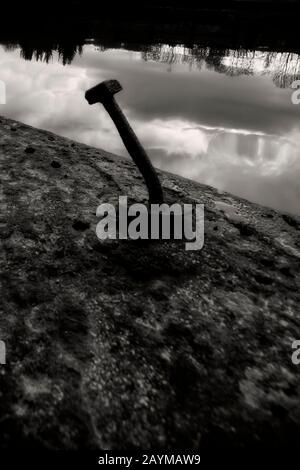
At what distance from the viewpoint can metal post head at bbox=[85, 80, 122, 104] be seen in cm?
194

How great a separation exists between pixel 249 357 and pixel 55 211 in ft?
4.33

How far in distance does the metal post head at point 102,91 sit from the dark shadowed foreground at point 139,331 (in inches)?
25.1

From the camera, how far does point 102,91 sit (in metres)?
1.95

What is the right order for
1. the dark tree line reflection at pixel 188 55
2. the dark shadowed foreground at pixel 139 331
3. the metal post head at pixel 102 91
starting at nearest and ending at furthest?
the dark shadowed foreground at pixel 139 331
the metal post head at pixel 102 91
the dark tree line reflection at pixel 188 55

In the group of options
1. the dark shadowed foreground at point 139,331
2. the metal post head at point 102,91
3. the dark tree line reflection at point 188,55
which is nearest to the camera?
the dark shadowed foreground at point 139,331

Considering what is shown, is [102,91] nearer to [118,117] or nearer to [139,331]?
[118,117]

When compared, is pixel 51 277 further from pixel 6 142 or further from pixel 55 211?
pixel 6 142

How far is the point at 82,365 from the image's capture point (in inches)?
52.4

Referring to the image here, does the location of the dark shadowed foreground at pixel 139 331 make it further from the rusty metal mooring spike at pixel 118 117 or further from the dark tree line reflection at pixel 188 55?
the dark tree line reflection at pixel 188 55

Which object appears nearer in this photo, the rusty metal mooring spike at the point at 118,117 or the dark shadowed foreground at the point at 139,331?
the dark shadowed foreground at the point at 139,331

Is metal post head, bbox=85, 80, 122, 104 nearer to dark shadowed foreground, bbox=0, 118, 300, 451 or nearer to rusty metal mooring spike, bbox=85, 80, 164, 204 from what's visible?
rusty metal mooring spike, bbox=85, 80, 164, 204

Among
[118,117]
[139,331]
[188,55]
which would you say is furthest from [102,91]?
[188,55]

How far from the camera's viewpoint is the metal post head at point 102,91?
6.35 ft

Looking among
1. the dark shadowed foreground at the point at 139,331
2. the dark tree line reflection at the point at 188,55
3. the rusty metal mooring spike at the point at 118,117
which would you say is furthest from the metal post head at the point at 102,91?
the dark tree line reflection at the point at 188,55
